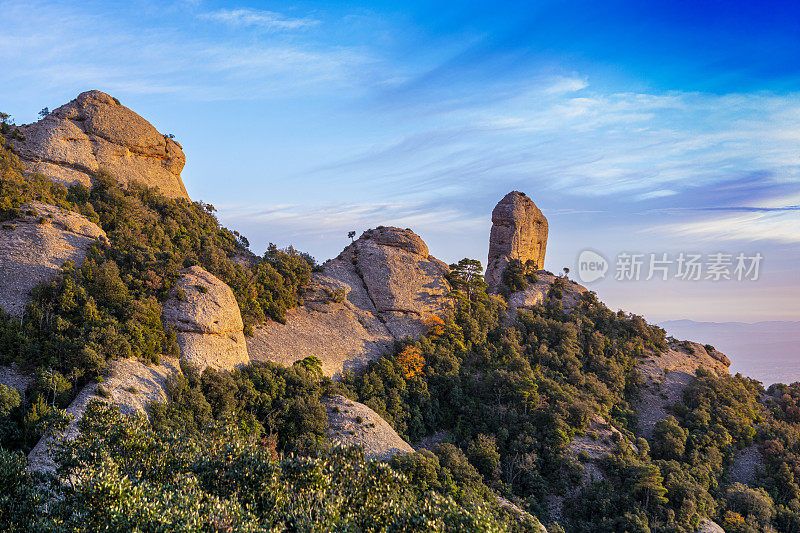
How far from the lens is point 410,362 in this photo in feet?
153

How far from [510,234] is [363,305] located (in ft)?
104

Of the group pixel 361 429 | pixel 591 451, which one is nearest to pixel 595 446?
pixel 591 451

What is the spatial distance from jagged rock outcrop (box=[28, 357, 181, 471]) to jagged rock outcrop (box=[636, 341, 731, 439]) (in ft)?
154

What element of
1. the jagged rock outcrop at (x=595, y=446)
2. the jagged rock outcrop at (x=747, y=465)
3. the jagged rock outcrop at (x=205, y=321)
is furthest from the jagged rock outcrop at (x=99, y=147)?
the jagged rock outcrop at (x=747, y=465)

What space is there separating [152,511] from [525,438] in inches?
1327

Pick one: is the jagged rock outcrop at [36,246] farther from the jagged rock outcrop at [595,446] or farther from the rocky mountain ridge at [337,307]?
the jagged rock outcrop at [595,446]

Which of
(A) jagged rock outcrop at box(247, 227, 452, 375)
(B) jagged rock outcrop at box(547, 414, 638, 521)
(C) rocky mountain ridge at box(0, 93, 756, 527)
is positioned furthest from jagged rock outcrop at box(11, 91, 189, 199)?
(B) jagged rock outcrop at box(547, 414, 638, 521)

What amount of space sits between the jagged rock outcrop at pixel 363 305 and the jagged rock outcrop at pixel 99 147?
2249 centimetres

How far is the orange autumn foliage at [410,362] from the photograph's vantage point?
151 ft

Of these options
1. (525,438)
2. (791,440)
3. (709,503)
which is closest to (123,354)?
(525,438)

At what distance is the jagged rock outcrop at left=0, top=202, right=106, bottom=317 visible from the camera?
1136 inches

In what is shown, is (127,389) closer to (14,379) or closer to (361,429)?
(14,379)

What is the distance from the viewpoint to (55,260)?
31734 millimetres

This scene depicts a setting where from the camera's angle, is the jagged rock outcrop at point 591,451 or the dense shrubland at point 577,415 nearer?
the dense shrubland at point 577,415
